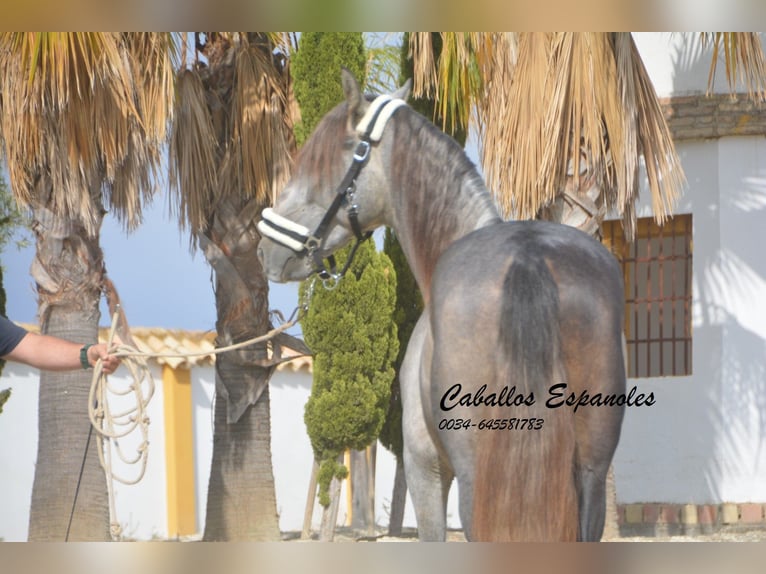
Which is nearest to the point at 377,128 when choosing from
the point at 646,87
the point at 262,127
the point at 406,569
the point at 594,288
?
the point at 594,288

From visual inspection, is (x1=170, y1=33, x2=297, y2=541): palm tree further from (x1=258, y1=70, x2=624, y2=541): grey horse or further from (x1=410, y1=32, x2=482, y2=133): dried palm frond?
(x1=258, y1=70, x2=624, y2=541): grey horse

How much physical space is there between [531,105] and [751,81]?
1.14 m

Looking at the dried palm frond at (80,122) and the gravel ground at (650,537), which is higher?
the dried palm frond at (80,122)

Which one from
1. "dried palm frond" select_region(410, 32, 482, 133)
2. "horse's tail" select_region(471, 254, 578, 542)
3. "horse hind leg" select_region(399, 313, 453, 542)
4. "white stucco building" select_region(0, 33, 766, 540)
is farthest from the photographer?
"white stucco building" select_region(0, 33, 766, 540)

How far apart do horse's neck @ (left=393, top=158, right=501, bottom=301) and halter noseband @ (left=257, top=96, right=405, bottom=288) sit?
0.18 meters

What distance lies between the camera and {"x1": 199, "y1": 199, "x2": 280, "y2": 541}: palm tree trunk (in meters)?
5.90

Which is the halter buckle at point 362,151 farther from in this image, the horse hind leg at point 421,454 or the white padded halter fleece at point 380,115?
the horse hind leg at point 421,454

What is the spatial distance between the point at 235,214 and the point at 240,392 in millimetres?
1011

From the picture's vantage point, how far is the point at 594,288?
119 inches

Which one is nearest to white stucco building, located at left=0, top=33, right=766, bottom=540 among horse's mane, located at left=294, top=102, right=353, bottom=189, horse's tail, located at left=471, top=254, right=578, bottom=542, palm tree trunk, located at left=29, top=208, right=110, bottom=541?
palm tree trunk, located at left=29, top=208, right=110, bottom=541

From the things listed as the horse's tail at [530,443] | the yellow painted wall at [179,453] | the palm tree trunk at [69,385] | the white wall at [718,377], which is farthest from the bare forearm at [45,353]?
the white wall at [718,377]

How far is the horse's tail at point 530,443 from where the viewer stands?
294 centimetres

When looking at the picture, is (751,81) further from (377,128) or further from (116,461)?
(116,461)

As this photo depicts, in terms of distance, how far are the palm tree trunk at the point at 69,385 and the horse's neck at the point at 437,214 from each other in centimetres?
282
